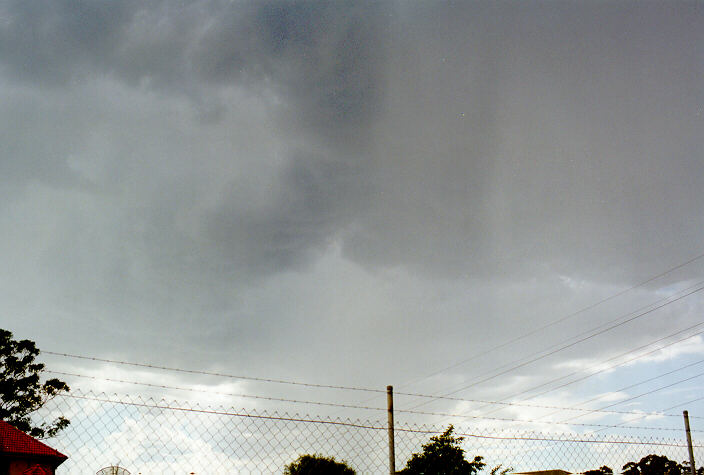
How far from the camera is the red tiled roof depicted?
112 ft

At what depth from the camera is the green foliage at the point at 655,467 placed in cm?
3183

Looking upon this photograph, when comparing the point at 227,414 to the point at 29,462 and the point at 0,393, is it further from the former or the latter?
the point at 0,393

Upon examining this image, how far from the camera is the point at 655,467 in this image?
34.1 m

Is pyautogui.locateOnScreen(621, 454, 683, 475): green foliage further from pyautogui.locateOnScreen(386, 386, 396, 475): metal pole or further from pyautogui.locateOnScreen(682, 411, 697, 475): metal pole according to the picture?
pyautogui.locateOnScreen(386, 386, 396, 475): metal pole

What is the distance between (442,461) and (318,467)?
2393cm

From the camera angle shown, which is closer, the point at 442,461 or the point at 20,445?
the point at 20,445

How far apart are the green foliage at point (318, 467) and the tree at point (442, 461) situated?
19.6m

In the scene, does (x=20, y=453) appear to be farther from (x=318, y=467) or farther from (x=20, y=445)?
(x=318, y=467)

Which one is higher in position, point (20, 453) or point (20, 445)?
point (20, 445)

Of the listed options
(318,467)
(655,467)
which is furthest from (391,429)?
(318,467)

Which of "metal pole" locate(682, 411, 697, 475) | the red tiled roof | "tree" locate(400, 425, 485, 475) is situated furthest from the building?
"metal pole" locate(682, 411, 697, 475)

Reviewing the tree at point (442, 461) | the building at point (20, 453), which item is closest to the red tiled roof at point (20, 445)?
the building at point (20, 453)

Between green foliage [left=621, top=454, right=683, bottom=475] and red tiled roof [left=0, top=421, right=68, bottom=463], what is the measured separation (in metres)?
41.6

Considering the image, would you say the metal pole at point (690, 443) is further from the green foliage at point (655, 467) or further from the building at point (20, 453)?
the building at point (20, 453)
